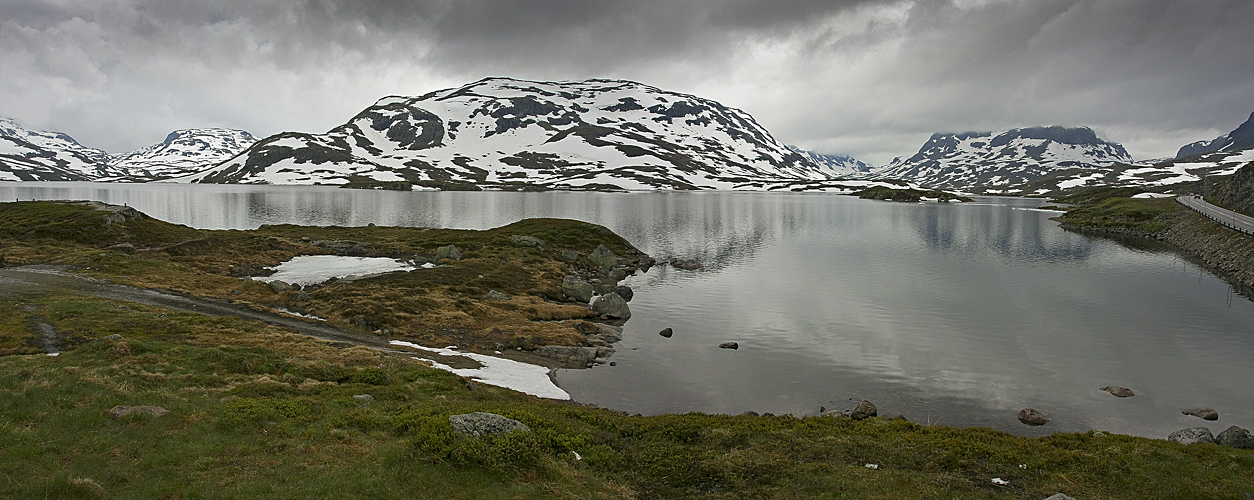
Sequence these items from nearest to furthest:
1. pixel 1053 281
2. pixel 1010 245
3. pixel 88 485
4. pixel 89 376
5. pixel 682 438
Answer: pixel 88 485
pixel 89 376
pixel 682 438
pixel 1053 281
pixel 1010 245

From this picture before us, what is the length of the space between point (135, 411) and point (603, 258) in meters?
54.6

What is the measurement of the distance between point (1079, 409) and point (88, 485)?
33.9m

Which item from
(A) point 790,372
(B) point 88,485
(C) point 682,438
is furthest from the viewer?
(A) point 790,372

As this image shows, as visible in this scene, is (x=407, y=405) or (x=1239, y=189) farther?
(x=1239, y=189)

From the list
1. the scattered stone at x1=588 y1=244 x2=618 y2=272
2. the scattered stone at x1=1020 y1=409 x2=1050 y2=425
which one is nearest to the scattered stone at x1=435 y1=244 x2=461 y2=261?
the scattered stone at x1=588 y1=244 x2=618 y2=272

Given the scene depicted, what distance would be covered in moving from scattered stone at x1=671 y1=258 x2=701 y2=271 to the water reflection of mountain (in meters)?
37.5

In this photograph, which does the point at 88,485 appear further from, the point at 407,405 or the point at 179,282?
the point at 179,282

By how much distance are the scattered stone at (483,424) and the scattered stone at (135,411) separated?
743cm

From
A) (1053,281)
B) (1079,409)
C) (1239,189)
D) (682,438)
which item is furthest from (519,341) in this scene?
(1239,189)

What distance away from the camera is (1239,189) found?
357 ft

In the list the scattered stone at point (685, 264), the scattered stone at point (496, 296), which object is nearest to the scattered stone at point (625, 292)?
the scattered stone at point (496, 296)

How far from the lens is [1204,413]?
2534 centimetres

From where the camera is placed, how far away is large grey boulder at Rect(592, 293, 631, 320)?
4416 centimetres

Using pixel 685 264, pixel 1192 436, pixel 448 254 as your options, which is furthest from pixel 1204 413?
pixel 448 254
